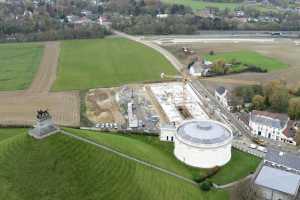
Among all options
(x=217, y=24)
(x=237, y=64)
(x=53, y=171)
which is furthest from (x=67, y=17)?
(x=53, y=171)

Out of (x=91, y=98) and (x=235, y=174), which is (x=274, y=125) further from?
(x=91, y=98)

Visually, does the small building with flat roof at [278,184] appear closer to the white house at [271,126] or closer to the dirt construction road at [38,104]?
the white house at [271,126]

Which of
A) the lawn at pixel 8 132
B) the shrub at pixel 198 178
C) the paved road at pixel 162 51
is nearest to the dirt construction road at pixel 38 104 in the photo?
the lawn at pixel 8 132

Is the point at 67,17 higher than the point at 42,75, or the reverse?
the point at 67,17

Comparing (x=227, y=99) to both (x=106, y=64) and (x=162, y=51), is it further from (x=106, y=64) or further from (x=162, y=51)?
(x=162, y=51)

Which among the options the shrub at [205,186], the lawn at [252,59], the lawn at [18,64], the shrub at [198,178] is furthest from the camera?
the lawn at [252,59]

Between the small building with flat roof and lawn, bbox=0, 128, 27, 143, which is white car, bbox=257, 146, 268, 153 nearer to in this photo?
the small building with flat roof
